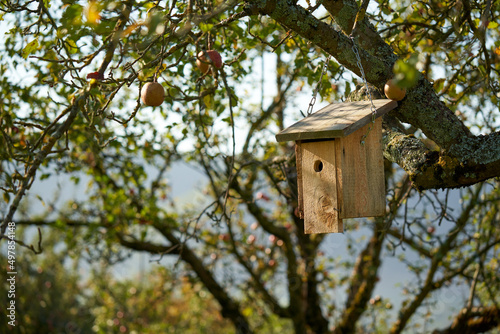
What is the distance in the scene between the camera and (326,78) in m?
3.04

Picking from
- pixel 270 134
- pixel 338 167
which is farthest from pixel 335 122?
pixel 270 134

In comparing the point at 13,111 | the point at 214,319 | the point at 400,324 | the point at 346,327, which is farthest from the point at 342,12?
the point at 214,319

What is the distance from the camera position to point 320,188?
218 centimetres

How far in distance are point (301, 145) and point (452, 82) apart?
1.33 m

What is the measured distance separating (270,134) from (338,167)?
11.2 feet

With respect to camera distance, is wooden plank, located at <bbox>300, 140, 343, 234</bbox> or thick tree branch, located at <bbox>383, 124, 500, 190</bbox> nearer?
thick tree branch, located at <bbox>383, 124, 500, 190</bbox>

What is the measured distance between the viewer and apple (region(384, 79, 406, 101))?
2055 millimetres

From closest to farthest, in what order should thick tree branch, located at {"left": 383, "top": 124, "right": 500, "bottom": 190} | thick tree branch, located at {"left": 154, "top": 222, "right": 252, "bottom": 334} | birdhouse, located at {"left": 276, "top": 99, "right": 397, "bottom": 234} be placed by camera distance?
thick tree branch, located at {"left": 383, "top": 124, "right": 500, "bottom": 190} → birdhouse, located at {"left": 276, "top": 99, "right": 397, "bottom": 234} → thick tree branch, located at {"left": 154, "top": 222, "right": 252, "bottom": 334}

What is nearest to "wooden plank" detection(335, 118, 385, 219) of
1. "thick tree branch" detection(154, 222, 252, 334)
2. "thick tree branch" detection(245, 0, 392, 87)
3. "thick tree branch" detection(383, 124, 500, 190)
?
"thick tree branch" detection(383, 124, 500, 190)

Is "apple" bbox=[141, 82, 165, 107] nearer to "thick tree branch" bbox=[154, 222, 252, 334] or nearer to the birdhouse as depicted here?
the birdhouse

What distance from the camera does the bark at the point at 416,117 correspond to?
2031 millimetres

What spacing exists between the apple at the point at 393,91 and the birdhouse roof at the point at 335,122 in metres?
0.06

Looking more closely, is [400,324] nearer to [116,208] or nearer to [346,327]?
[346,327]

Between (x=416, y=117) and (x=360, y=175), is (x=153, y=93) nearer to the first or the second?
(x=360, y=175)
